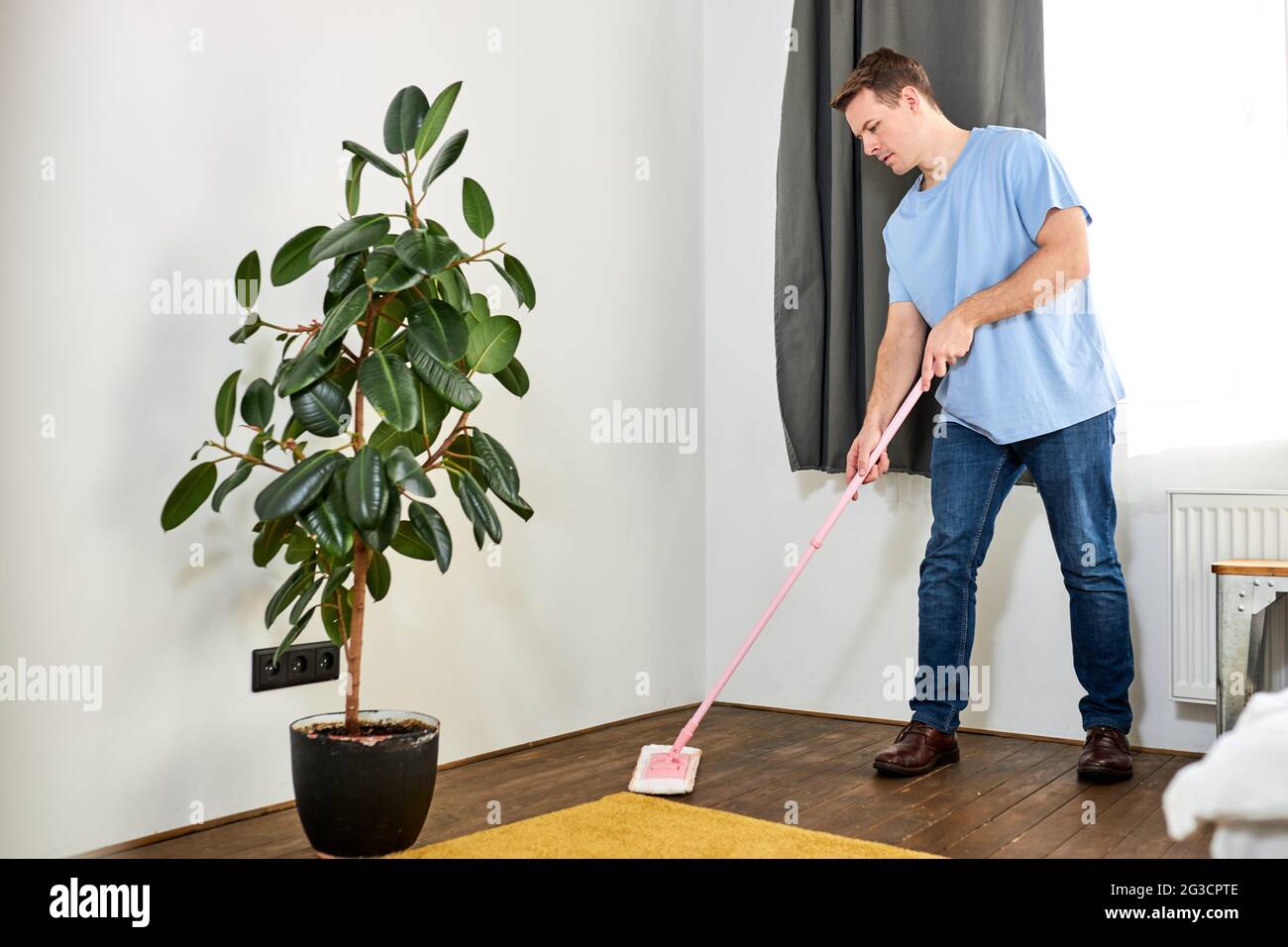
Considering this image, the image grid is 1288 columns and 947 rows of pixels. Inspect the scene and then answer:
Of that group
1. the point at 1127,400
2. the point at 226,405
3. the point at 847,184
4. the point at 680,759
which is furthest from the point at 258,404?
the point at 1127,400

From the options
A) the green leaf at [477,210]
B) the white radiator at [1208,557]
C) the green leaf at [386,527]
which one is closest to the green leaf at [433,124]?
the green leaf at [477,210]

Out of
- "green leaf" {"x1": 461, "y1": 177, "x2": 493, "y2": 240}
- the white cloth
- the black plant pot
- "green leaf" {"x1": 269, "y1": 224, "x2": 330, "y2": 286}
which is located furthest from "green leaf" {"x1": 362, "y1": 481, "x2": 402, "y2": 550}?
the white cloth

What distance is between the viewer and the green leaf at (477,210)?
1971 mm

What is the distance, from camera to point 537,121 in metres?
2.73

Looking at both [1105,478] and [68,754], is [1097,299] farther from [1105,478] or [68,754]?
[68,754]

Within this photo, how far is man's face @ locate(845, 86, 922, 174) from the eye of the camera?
2.45 meters

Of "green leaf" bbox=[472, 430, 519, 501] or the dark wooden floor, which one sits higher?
"green leaf" bbox=[472, 430, 519, 501]

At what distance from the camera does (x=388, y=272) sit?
5.60ft

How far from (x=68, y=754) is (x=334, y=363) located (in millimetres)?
753

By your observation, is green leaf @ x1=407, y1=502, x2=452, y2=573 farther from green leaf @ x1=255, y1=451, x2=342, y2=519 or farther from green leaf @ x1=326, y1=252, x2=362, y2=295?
green leaf @ x1=326, y1=252, x2=362, y2=295

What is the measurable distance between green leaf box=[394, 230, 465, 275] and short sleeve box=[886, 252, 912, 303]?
1188 mm

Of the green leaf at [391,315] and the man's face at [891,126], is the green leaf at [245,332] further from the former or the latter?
the man's face at [891,126]

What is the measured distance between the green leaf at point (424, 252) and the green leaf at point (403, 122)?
17 centimetres

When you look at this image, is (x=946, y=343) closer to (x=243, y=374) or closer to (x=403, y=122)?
(x=403, y=122)
